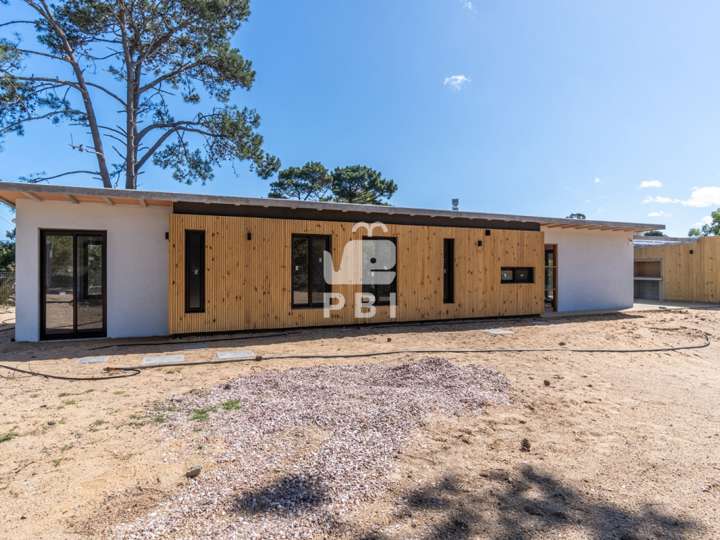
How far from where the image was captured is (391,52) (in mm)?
13391

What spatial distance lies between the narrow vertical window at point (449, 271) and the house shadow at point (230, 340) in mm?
677

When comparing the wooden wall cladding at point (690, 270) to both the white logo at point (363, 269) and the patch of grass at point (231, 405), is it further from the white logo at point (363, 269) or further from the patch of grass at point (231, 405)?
the patch of grass at point (231, 405)

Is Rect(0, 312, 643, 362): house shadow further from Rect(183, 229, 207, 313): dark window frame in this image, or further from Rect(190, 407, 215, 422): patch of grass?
Rect(190, 407, 215, 422): patch of grass

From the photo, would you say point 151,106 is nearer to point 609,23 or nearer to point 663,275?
point 609,23

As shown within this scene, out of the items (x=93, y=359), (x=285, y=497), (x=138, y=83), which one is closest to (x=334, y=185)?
(x=138, y=83)

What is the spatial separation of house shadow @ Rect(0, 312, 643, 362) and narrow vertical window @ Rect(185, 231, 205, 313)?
69 cm

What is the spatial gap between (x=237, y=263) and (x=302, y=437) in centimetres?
563

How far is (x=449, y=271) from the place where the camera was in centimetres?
1034

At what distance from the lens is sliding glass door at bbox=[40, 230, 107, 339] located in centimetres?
752

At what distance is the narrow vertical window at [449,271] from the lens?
1025 centimetres

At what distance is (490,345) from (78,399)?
6.23 metres

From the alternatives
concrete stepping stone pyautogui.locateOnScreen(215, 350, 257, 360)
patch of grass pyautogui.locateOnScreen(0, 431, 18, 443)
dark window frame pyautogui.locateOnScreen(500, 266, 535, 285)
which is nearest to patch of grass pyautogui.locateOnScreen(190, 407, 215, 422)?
patch of grass pyautogui.locateOnScreen(0, 431, 18, 443)

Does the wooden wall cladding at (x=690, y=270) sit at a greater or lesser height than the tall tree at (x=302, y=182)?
lesser

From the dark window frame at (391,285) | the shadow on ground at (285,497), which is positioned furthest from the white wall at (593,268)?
the shadow on ground at (285,497)
